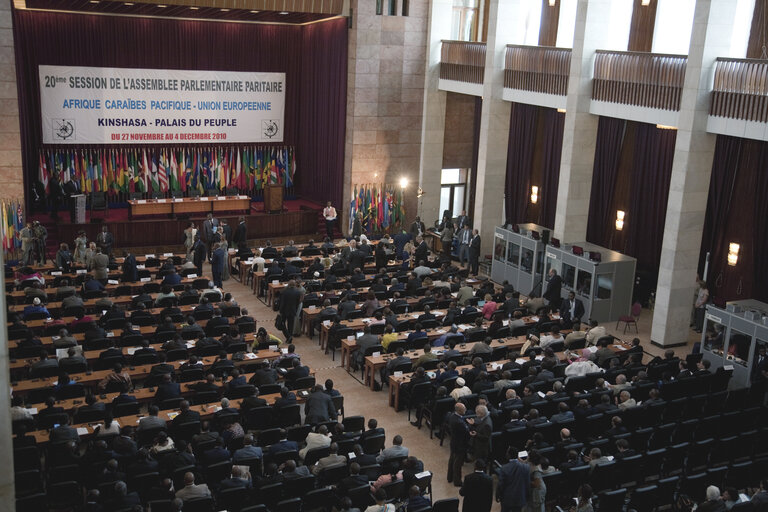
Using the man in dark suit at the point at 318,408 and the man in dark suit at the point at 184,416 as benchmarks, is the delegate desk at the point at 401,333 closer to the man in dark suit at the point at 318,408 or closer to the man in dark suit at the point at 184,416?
the man in dark suit at the point at 318,408

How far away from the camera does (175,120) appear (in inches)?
1077

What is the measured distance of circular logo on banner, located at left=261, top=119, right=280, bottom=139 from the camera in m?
29.1

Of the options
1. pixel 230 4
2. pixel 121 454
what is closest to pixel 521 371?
pixel 121 454

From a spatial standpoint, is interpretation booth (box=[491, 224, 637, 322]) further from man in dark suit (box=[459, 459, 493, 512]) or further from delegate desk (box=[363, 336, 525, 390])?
man in dark suit (box=[459, 459, 493, 512])

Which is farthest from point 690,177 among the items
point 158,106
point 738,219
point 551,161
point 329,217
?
point 158,106

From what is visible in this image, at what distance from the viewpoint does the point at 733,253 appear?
19.9 metres

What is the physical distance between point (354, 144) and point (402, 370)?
13543 millimetres

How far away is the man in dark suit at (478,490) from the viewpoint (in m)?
10.4

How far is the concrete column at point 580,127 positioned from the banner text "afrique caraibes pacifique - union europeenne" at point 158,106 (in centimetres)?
1217

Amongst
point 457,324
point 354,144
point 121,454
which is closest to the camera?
point 121,454

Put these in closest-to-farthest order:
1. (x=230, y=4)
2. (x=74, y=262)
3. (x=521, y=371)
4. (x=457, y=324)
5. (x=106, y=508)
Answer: (x=106, y=508) → (x=521, y=371) → (x=457, y=324) → (x=74, y=262) → (x=230, y=4)

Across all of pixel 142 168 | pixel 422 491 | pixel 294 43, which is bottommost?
pixel 422 491

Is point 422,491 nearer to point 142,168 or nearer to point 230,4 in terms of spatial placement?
point 230,4

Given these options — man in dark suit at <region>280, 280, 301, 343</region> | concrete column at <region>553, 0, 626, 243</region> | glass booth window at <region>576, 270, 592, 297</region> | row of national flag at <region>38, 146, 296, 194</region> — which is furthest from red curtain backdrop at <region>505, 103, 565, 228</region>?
man in dark suit at <region>280, 280, 301, 343</region>
